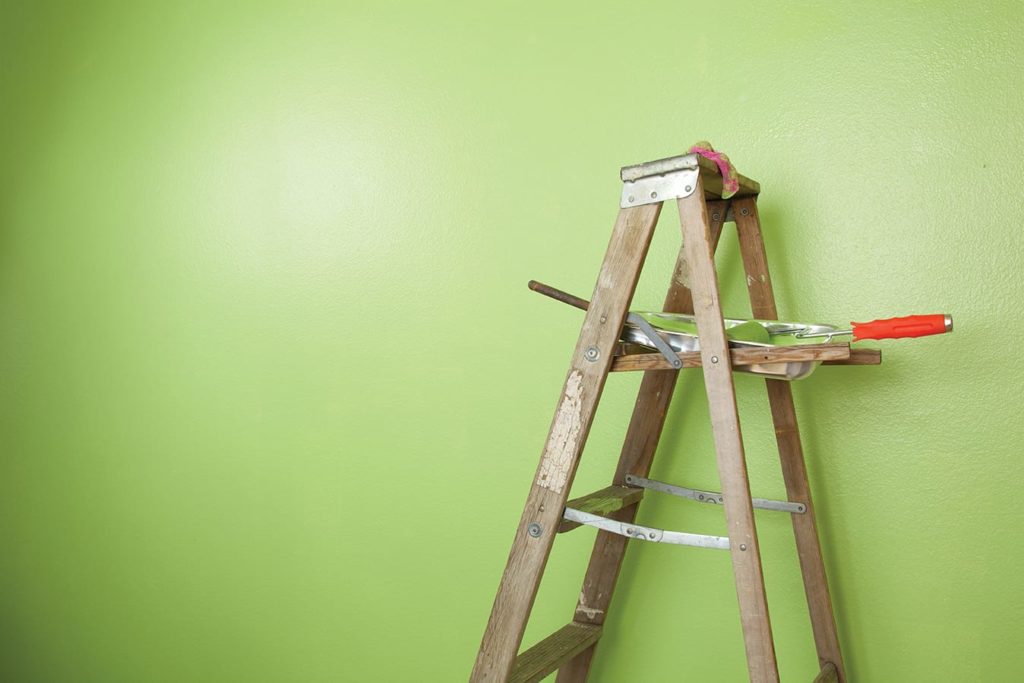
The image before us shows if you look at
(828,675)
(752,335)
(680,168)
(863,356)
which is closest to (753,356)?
(752,335)

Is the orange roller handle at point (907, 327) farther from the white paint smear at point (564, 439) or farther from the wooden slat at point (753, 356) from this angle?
the white paint smear at point (564, 439)

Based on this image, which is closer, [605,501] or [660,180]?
[660,180]

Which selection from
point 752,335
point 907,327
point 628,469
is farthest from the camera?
point 628,469

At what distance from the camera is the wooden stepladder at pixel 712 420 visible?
4.00ft

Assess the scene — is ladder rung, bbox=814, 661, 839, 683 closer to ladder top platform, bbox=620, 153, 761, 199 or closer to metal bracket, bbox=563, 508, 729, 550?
metal bracket, bbox=563, 508, 729, 550

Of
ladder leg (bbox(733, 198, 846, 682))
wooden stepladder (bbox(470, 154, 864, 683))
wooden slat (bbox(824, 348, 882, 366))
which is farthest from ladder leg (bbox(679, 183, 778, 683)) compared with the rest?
ladder leg (bbox(733, 198, 846, 682))

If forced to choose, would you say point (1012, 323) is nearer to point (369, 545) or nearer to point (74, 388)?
point (369, 545)

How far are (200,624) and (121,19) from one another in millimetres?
1918

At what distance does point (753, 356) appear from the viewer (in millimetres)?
1243

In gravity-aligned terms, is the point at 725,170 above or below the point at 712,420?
above

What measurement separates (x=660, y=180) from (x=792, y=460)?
1.98 feet

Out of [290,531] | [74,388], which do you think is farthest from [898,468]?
[74,388]

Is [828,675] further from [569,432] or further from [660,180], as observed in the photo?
[660,180]

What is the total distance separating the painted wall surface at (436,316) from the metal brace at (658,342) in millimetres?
468
